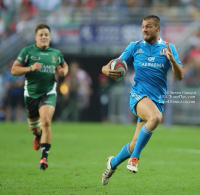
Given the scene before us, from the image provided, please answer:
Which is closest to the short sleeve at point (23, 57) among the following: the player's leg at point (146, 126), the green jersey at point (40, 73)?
the green jersey at point (40, 73)

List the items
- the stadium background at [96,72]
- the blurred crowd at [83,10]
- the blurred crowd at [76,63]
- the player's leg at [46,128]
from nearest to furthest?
the player's leg at [46,128] < the stadium background at [96,72] < the blurred crowd at [76,63] < the blurred crowd at [83,10]

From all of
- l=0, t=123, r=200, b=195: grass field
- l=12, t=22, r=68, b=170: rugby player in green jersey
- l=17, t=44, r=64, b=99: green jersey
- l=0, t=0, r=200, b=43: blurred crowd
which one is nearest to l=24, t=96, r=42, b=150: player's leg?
l=12, t=22, r=68, b=170: rugby player in green jersey

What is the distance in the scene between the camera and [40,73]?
30.1 feet

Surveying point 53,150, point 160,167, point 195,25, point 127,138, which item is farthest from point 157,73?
point 195,25

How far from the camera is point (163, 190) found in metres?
6.45

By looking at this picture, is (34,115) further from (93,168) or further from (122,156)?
(122,156)

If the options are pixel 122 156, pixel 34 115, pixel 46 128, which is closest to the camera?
pixel 122 156

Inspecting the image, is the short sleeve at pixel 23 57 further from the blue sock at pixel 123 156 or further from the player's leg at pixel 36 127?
the blue sock at pixel 123 156

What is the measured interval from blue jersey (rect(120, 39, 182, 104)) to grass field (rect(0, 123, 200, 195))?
133 cm

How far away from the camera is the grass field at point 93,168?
21.5 ft

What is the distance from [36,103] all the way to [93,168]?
1.70 meters

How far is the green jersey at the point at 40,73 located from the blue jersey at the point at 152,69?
2591mm

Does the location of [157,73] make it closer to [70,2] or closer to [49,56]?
[49,56]

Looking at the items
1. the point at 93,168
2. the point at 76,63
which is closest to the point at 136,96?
the point at 93,168
